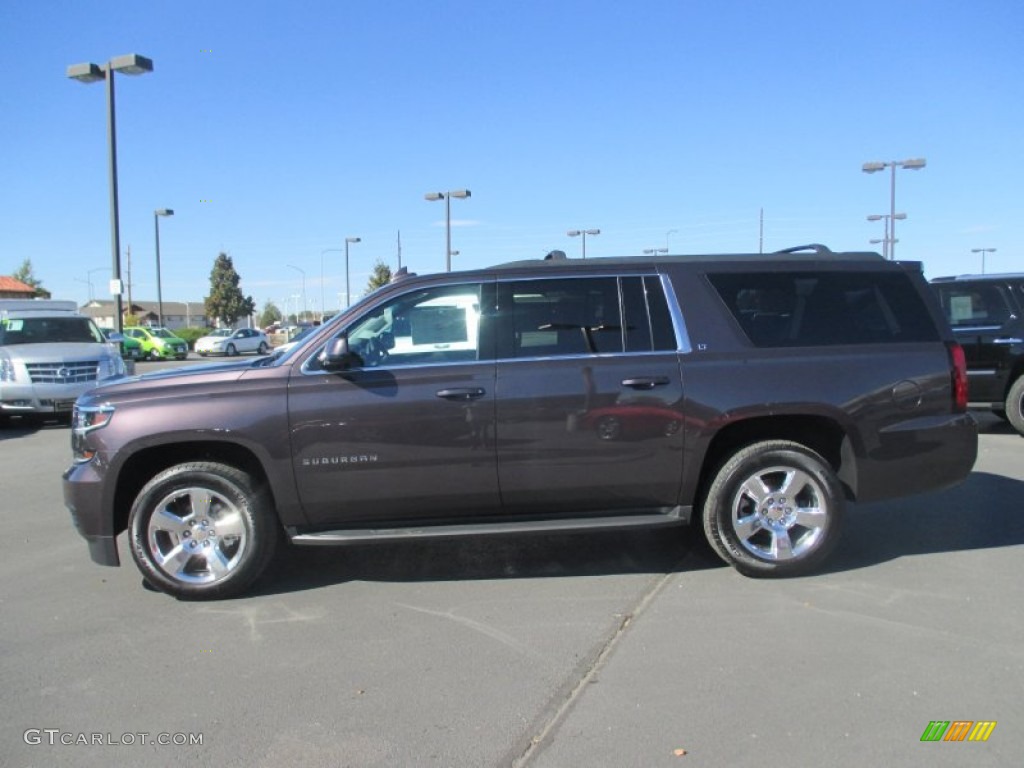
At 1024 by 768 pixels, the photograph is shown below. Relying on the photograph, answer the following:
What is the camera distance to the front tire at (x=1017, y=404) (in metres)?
9.48

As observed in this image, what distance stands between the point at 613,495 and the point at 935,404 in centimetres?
206

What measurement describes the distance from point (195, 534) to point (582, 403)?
234 centimetres

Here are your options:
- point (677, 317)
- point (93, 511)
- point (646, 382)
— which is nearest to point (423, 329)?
point (646, 382)

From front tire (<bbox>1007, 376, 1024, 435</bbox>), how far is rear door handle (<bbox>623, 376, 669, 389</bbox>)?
23.3ft

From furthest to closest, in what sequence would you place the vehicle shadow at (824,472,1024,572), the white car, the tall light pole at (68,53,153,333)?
the white car → the tall light pole at (68,53,153,333) → the vehicle shadow at (824,472,1024,572)

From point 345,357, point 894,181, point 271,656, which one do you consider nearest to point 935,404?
point 345,357

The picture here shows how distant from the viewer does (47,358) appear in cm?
1182

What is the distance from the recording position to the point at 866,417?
4.73m

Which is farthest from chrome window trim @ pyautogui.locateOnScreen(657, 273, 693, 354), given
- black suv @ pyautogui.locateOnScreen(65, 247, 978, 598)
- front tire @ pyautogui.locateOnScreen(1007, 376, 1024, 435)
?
front tire @ pyautogui.locateOnScreen(1007, 376, 1024, 435)

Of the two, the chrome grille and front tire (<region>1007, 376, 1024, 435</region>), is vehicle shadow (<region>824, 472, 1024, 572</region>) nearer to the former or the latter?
front tire (<region>1007, 376, 1024, 435</region>)

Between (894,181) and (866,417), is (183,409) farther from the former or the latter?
(894,181)

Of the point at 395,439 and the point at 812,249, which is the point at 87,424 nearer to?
the point at 395,439

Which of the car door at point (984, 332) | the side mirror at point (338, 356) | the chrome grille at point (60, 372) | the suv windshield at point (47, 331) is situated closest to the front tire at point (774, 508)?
the side mirror at point (338, 356)

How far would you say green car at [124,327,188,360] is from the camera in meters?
36.6
